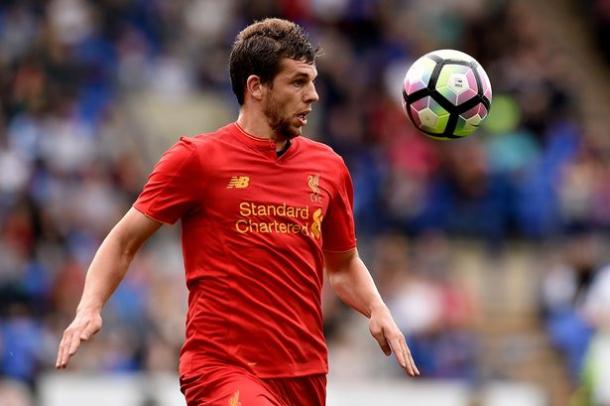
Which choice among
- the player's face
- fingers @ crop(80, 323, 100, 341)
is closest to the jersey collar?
the player's face

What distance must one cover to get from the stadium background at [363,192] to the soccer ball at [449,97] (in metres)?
4.21

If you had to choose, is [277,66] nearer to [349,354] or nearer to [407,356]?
[407,356]

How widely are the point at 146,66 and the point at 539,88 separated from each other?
4791 mm

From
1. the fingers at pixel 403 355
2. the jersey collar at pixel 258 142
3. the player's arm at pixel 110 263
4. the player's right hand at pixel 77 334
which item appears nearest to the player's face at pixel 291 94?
the jersey collar at pixel 258 142

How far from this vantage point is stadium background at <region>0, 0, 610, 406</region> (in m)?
14.2

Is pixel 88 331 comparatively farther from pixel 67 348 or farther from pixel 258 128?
pixel 258 128

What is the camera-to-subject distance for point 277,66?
702 centimetres

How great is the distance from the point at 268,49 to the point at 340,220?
0.96 meters

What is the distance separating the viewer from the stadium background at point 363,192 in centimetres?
1416

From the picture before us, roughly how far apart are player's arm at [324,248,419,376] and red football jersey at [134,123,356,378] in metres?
0.31

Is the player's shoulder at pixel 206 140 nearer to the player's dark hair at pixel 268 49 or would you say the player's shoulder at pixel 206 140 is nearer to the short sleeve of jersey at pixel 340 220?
the player's dark hair at pixel 268 49

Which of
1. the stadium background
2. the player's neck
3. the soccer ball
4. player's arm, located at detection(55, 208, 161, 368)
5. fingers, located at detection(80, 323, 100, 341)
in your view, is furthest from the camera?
the stadium background

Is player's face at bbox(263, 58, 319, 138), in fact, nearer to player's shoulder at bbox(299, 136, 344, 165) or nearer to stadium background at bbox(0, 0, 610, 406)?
player's shoulder at bbox(299, 136, 344, 165)

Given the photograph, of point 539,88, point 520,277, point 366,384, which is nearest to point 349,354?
point 366,384
